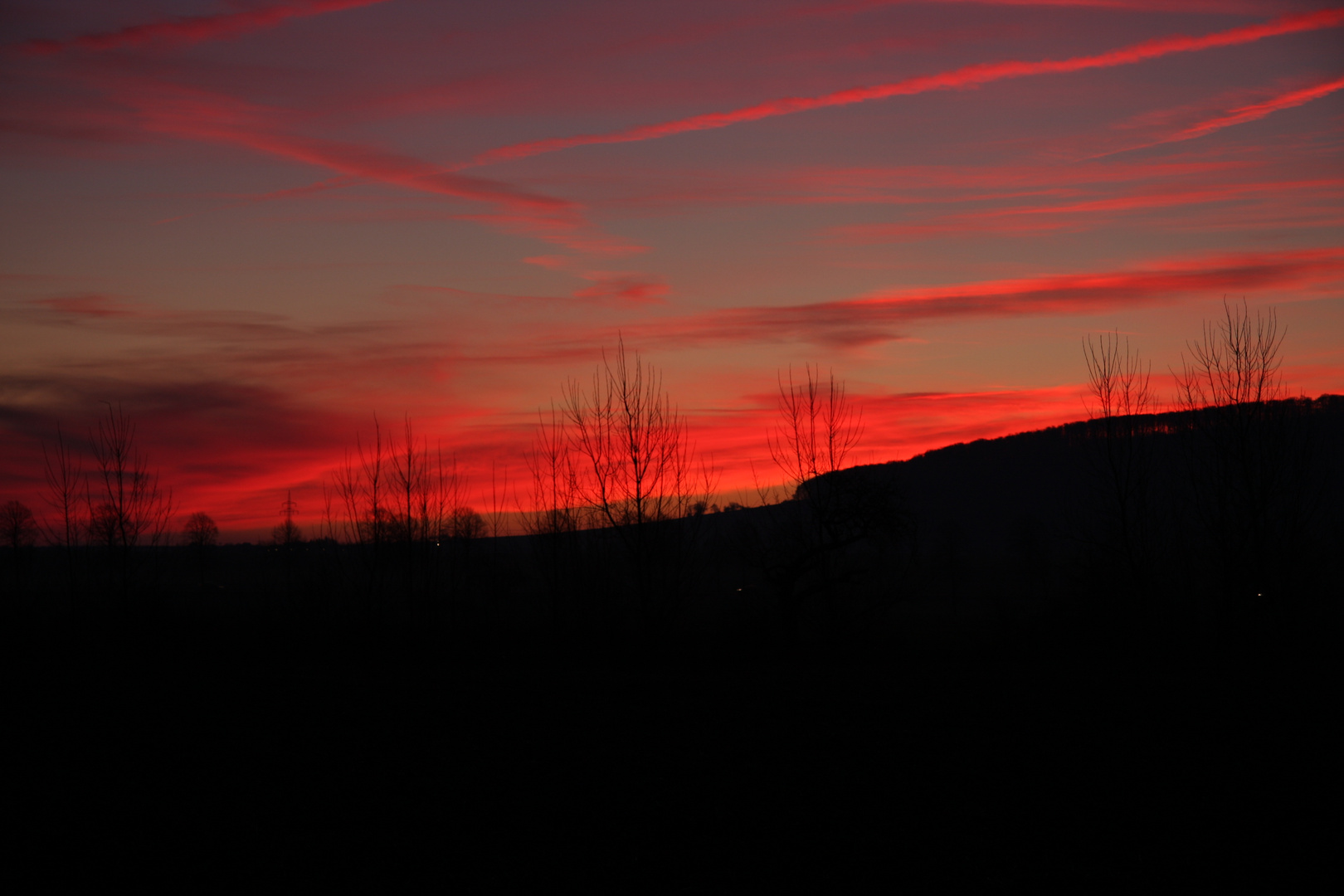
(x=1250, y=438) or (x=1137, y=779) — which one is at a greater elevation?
(x=1250, y=438)

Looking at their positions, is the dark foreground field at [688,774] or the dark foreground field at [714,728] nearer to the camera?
the dark foreground field at [688,774]

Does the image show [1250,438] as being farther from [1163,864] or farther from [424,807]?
[424,807]

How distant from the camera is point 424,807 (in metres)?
7.96

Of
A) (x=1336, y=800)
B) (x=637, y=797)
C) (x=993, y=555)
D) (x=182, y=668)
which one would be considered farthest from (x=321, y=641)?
(x=993, y=555)

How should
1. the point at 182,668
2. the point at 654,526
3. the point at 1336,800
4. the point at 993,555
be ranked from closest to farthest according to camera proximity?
the point at 1336,800, the point at 182,668, the point at 654,526, the point at 993,555

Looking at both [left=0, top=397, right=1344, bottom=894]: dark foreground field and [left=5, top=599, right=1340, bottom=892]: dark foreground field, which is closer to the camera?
[left=5, top=599, right=1340, bottom=892]: dark foreground field

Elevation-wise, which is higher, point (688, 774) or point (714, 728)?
point (688, 774)

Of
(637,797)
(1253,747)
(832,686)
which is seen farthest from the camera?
(832,686)

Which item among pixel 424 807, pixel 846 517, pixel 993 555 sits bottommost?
pixel 993 555

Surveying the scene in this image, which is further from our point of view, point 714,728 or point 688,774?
point 714,728

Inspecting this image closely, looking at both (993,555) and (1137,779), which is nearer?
(1137,779)

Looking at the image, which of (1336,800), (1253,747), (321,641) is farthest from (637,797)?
(321,641)

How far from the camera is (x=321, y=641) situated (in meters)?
20.4

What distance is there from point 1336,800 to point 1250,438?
1762 centimetres
